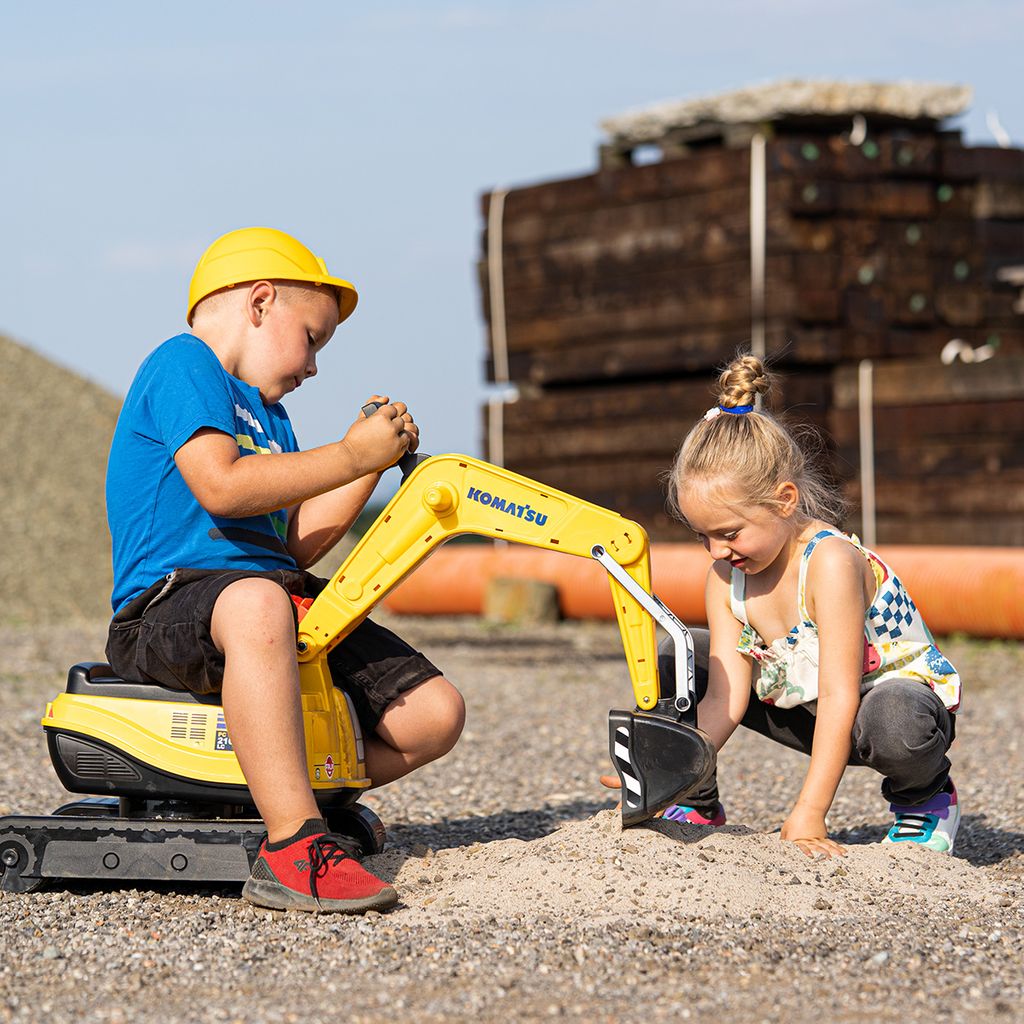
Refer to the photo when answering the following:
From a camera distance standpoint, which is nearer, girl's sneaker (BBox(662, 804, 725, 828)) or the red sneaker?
the red sneaker

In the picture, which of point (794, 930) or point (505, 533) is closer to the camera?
point (794, 930)

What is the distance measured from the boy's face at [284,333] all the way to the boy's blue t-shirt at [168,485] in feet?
0.32

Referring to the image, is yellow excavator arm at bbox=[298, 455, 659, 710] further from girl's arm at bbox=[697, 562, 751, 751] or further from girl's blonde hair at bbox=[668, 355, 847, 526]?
girl's arm at bbox=[697, 562, 751, 751]

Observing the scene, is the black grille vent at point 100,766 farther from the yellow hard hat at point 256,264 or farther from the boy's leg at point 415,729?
the yellow hard hat at point 256,264

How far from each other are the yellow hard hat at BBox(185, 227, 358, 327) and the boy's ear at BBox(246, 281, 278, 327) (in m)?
0.02

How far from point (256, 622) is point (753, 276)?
8.20 metres

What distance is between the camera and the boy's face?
3709 millimetres

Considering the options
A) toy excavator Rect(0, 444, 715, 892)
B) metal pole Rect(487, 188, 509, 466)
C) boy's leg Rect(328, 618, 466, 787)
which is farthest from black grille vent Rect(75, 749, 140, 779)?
metal pole Rect(487, 188, 509, 466)

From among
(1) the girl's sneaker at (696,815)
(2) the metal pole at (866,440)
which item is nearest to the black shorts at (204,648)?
(1) the girl's sneaker at (696,815)

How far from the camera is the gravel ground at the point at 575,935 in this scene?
2.55m

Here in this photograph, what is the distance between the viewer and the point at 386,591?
11.8ft

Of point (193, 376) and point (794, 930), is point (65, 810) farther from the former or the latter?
point (794, 930)

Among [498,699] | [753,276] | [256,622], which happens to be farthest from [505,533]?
[753,276]

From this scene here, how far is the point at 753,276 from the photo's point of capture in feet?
35.9
